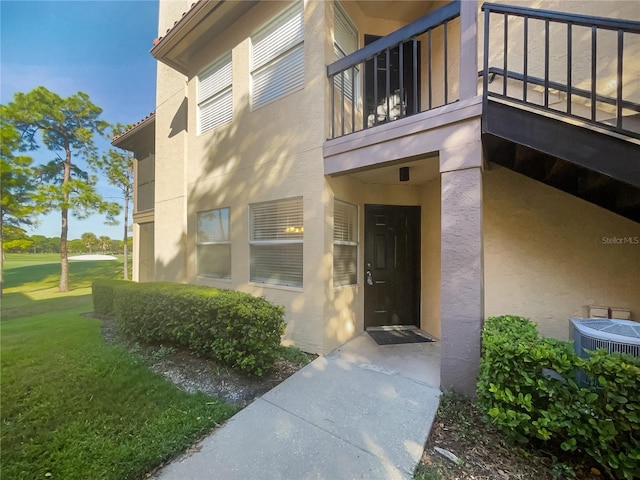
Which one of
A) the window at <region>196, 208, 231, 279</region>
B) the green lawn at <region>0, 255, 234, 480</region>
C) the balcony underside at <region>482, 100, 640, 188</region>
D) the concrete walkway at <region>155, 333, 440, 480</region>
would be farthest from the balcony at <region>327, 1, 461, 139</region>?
the green lawn at <region>0, 255, 234, 480</region>

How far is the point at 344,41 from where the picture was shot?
4660mm

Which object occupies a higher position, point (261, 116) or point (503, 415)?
point (261, 116)

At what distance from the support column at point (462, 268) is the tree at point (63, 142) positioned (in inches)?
180

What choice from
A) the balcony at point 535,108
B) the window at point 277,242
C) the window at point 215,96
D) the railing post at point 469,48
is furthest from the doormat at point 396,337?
the window at point 215,96

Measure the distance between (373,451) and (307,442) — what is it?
566 mm

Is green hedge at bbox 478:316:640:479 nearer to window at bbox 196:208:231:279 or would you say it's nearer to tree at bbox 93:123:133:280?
window at bbox 196:208:231:279

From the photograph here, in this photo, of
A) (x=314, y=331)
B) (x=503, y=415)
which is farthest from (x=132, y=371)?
(x=503, y=415)

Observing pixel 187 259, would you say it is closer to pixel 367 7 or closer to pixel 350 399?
pixel 350 399

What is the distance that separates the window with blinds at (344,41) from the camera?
4418 mm

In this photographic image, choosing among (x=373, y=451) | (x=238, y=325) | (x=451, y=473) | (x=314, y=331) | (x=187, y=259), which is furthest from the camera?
(x=187, y=259)

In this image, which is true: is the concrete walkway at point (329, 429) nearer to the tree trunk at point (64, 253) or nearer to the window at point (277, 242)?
the window at point (277, 242)

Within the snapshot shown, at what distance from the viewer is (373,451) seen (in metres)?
2.17

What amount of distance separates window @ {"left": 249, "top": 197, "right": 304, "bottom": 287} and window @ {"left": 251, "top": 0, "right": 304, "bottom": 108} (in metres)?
2.04

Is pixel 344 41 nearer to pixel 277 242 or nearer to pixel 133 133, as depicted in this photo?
pixel 277 242
